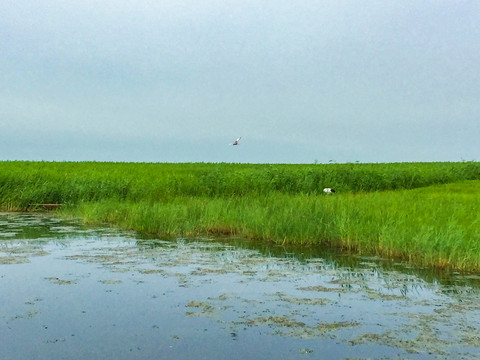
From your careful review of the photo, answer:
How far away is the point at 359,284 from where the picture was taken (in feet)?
28.2

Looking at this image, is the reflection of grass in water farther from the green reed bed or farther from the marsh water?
the marsh water

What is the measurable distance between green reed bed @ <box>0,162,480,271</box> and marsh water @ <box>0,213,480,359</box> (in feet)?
2.45

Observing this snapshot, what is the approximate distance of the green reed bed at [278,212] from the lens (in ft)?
35.5

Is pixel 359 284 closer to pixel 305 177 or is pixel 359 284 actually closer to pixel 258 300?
pixel 258 300

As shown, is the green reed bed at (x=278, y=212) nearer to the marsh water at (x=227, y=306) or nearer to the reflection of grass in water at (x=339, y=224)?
the reflection of grass in water at (x=339, y=224)

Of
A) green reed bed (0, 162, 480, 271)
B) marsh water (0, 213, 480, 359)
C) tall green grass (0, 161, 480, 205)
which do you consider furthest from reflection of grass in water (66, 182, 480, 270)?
tall green grass (0, 161, 480, 205)

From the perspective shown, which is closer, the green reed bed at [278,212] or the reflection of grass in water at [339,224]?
the reflection of grass in water at [339,224]

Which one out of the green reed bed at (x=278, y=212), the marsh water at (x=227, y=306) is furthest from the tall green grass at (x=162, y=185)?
the marsh water at (x=227, y=306)

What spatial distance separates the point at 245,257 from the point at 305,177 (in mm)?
15409

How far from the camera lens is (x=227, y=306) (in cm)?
723

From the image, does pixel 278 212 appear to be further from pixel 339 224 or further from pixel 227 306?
pixel 227 306

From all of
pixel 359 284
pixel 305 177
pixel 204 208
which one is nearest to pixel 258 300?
pixel 359 284

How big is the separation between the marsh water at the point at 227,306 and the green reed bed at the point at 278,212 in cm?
75

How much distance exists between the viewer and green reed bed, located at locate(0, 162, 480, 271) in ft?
35.5
